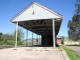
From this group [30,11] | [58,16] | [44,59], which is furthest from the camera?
[30,11]

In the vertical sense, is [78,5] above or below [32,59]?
above

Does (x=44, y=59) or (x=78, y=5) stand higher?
(x=78, y=5)

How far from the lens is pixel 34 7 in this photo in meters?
16.1

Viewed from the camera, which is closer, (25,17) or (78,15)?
(25,17)

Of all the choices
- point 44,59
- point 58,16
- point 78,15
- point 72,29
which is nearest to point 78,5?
point 78,15

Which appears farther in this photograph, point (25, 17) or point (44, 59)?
point (25, 17)

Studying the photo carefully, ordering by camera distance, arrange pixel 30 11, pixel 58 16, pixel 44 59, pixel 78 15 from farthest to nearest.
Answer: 1. pixel 78 15
2. pixel 30 11
3. pixel 58 16
4. pixel 44 59

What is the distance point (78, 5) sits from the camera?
4022cm

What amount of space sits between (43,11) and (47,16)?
0.87 m

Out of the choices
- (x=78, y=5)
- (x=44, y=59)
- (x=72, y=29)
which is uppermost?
(x=78, y=5)

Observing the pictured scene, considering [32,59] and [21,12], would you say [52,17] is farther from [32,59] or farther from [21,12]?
[32,59]

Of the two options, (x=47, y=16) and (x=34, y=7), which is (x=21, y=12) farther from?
(x=47, y=16)

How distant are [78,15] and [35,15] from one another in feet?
89.2

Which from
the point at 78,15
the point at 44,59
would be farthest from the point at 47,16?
the point at 78,15
